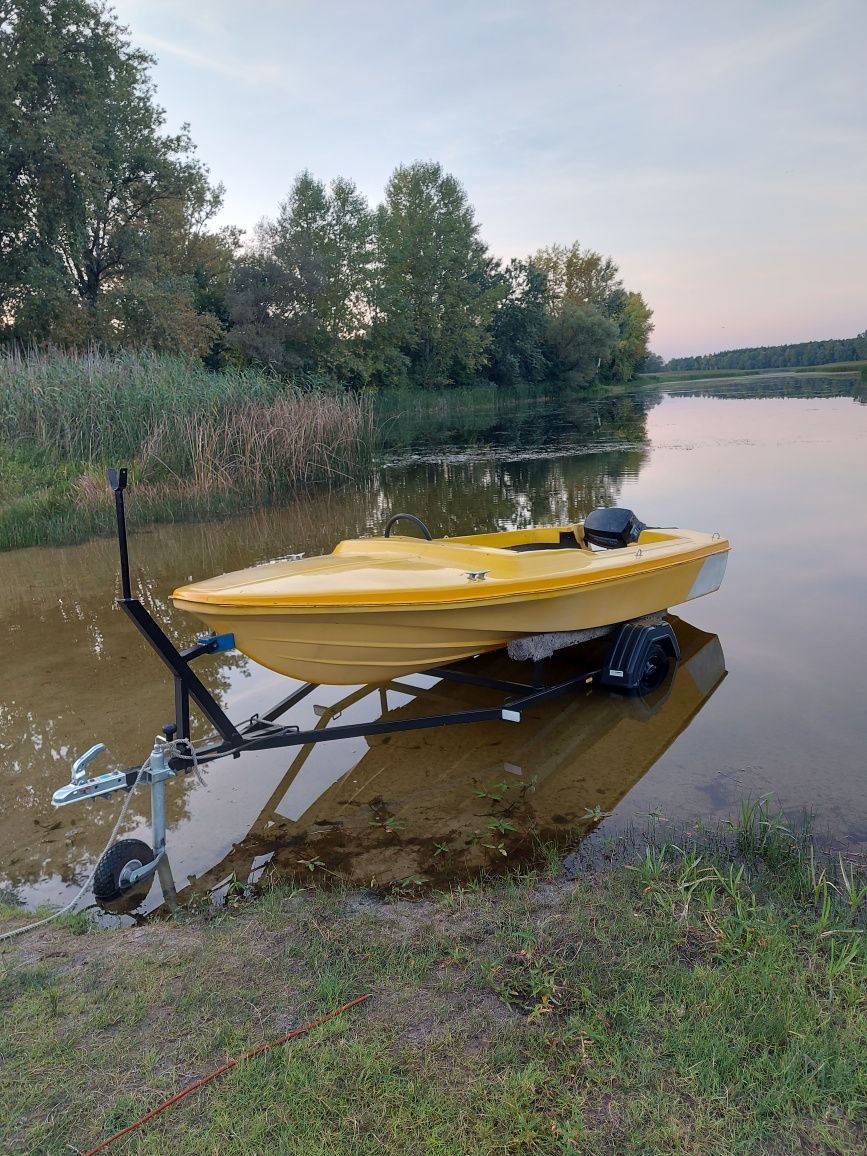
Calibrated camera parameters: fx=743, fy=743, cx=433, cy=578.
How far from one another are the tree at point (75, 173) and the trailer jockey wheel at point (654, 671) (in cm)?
2167

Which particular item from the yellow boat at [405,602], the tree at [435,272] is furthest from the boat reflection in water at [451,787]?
the tree at [435,272]

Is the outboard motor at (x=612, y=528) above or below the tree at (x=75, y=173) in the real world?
below

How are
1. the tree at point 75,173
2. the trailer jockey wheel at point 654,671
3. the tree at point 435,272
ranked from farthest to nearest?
1. the tree at point 435,272
2. the tree at point 75,173
3. the trailer jockey wheel at point 654,671

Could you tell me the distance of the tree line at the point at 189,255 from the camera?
21734 mm

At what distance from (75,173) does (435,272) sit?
2068cm

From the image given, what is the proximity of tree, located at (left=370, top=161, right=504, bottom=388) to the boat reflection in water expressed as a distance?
34.4 metres

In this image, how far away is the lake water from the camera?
3.18m

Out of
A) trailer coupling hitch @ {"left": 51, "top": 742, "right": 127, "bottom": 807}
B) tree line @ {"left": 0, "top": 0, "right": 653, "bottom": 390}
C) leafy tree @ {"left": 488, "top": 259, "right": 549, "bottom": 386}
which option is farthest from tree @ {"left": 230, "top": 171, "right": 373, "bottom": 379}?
trailer coupling hitch @ {"left": 51, "top": 742, "right": 127, "bottom": 807}

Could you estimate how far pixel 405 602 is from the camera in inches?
132

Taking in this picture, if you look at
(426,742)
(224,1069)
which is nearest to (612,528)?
(426,742)

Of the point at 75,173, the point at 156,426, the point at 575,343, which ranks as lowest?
the point at 156,426

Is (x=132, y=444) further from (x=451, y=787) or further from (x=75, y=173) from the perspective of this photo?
(x=75, y=173)

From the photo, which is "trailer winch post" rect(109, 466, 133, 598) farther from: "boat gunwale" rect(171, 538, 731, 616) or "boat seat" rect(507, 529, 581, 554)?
"boat seat" rect(507, 529, 581, 554)

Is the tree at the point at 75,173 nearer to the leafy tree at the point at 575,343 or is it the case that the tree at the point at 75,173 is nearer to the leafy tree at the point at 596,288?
the leafy tree at the point at 575,343
